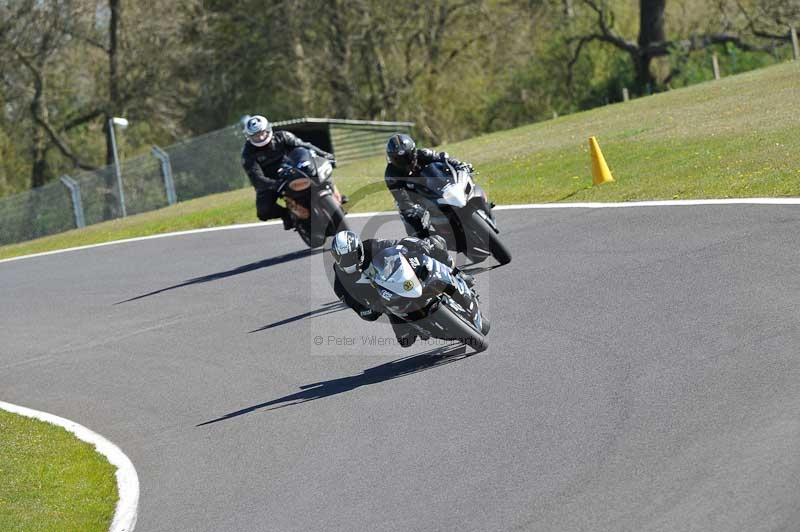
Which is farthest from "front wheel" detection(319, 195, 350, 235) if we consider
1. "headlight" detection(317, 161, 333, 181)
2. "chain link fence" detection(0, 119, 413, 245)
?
"chain link fence" detection(0, 119, 413, 245)

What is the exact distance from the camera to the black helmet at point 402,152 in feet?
39.3

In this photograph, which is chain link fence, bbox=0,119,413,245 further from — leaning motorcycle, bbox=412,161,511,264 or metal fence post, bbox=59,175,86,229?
leaning motorcycle, bbox=412,161,511,264

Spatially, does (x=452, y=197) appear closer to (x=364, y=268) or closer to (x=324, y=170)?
(x=364, y=268)

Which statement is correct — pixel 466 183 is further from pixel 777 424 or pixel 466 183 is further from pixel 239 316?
pixel 777 424

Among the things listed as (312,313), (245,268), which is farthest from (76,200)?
(312,313)

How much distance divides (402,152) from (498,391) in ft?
13.0

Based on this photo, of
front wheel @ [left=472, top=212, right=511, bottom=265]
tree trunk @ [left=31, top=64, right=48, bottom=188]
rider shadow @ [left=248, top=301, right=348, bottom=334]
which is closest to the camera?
front wheel @ [left=472, top=212, right=511, bottom=265]

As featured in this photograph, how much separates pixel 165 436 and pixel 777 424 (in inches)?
200

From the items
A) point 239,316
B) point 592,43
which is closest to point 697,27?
point 592,43

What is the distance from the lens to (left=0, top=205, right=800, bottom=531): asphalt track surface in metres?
6.44

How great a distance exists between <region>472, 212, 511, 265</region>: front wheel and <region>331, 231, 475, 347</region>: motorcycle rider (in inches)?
91.0

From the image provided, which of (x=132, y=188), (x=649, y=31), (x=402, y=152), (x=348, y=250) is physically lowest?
(x=348, y=250)

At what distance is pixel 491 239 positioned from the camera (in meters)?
12.4

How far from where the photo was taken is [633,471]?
6461 millimetres
